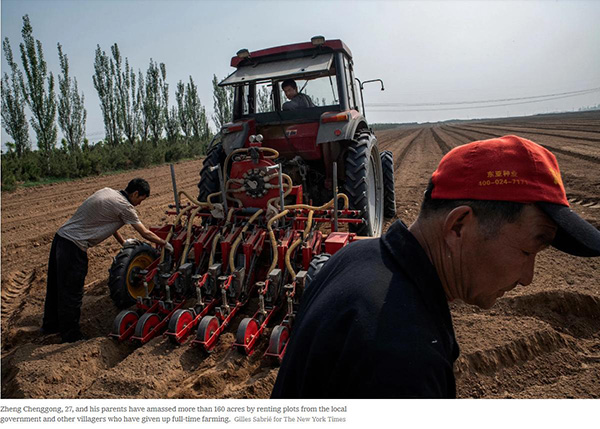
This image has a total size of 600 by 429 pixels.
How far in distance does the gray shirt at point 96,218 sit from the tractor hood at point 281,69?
1.95m

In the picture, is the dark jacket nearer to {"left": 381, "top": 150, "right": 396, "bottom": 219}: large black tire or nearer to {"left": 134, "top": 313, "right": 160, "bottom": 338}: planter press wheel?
{"left": 134, "top": 313, "right": 160, "bottom": 338}: planter press wheel

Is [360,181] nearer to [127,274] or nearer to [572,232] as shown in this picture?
[127,274]

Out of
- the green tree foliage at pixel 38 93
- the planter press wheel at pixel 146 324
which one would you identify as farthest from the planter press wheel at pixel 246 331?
the green tree foliage at pixel 38 93

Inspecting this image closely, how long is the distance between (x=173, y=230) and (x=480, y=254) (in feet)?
11.6

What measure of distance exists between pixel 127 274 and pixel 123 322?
Answer: 0.61 metres

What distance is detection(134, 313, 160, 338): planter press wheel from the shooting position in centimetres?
→ 317

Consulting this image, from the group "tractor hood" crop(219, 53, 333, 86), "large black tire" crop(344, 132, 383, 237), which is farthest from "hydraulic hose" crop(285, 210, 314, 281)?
"tractor hood" crop(219, 53, 333, 86)

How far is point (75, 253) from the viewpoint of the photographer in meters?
3.58

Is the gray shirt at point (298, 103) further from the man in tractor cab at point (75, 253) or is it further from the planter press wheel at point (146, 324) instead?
the planter press wheel at point (146, 324)

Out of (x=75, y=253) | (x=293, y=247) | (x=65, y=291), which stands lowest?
(x=65, y=291)

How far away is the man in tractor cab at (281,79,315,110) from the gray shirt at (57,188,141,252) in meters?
→ 2.41

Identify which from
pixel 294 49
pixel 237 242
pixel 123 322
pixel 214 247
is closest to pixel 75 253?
pixel 123 322

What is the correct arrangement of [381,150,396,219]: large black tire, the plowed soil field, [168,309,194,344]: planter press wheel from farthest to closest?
[381,150,396,219]: large black tire, [168,309,194,344]: planter press wheel, the plowed soil field

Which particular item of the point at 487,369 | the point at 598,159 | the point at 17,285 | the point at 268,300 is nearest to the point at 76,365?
the point at 268,300
